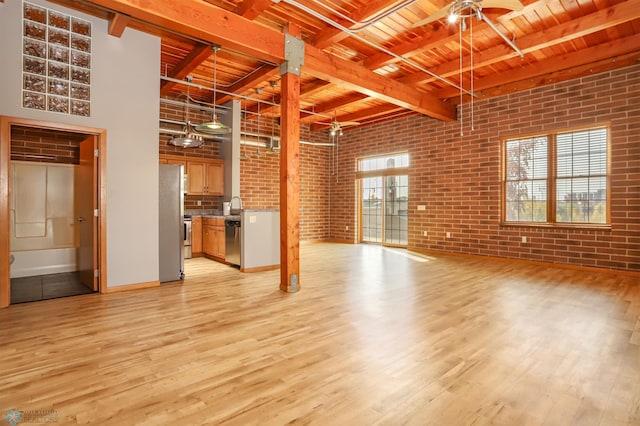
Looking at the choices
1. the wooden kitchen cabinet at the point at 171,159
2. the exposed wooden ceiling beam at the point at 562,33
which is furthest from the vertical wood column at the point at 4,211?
the exposed wooden ceiling beam at the point at 562,33

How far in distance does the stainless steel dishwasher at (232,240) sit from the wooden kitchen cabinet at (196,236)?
131 centimetres

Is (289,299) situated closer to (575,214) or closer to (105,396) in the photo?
(105,396)

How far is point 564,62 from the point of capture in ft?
18.1

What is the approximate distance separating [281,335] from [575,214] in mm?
5795

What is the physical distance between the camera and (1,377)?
2.10 m

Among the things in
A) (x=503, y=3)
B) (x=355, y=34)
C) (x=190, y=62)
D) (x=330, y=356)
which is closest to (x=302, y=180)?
(x=190, y=62)

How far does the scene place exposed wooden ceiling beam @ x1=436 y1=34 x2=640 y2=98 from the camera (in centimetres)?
495

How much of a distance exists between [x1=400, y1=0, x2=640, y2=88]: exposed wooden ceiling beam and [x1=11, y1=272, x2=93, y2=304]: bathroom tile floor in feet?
21.4

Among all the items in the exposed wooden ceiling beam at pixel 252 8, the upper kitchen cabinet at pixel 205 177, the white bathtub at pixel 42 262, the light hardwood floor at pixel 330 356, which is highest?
the exposed wooden ceiling beam at pixel 252 8

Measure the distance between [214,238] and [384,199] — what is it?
4.71 metres

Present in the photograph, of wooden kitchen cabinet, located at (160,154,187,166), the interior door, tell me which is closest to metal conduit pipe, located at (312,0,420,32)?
the interior door

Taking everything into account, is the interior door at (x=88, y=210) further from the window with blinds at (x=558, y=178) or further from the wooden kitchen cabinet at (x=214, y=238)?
the window with blinds at (x=558, y=178)

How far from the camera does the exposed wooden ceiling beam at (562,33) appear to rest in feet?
13.4

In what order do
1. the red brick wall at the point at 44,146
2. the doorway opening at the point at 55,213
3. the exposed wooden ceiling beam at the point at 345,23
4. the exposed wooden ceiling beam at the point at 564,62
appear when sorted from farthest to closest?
the red brick wall at the point at 44,146
the exposed wooden ceiling beam at the point at 564,62
the doorway opening at the point at 55,213
the exposed wooden ceiling beam at the point at 345,23
